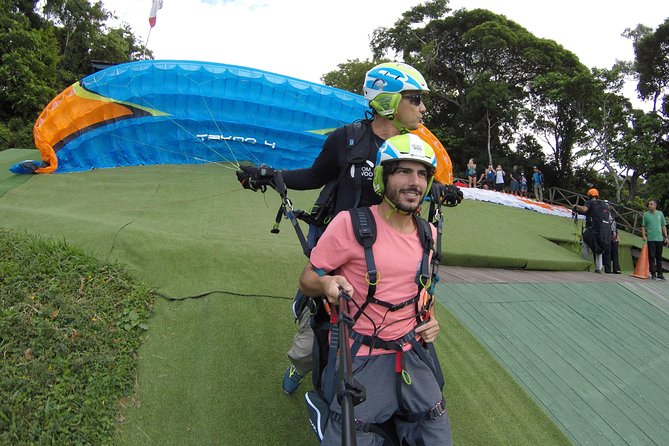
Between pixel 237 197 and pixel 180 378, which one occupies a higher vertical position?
pixel 237 197

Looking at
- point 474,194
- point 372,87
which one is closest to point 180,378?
point 372,87

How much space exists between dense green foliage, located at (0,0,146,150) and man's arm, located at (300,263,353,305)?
68.3 feet

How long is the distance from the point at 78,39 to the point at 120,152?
1974 cm

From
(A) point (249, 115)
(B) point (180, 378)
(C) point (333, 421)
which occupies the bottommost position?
(B) point (180, 378)

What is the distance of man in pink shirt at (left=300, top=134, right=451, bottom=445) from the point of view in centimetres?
197

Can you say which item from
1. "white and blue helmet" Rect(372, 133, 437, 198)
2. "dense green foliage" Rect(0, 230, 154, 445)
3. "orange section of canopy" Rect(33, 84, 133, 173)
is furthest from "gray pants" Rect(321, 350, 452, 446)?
"orange section of canopy" Rect(33, 84, 133, 173)

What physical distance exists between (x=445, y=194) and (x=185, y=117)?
6.69m

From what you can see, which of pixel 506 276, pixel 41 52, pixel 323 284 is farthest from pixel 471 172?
pixel 41 52

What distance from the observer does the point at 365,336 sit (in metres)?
2.00

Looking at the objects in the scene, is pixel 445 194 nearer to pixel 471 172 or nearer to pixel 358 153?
pixel 358 153

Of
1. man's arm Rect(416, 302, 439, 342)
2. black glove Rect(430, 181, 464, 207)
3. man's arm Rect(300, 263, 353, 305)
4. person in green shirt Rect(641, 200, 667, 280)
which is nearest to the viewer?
man's arm Rect(300, 263, 353, 305)

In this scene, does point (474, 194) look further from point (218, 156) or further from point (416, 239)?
point (416, 239)

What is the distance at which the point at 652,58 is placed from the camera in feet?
70.4

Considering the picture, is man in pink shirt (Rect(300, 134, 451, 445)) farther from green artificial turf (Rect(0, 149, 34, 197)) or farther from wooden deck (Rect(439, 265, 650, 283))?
green artificial turf (Rect(0, 149, 34, 197))
